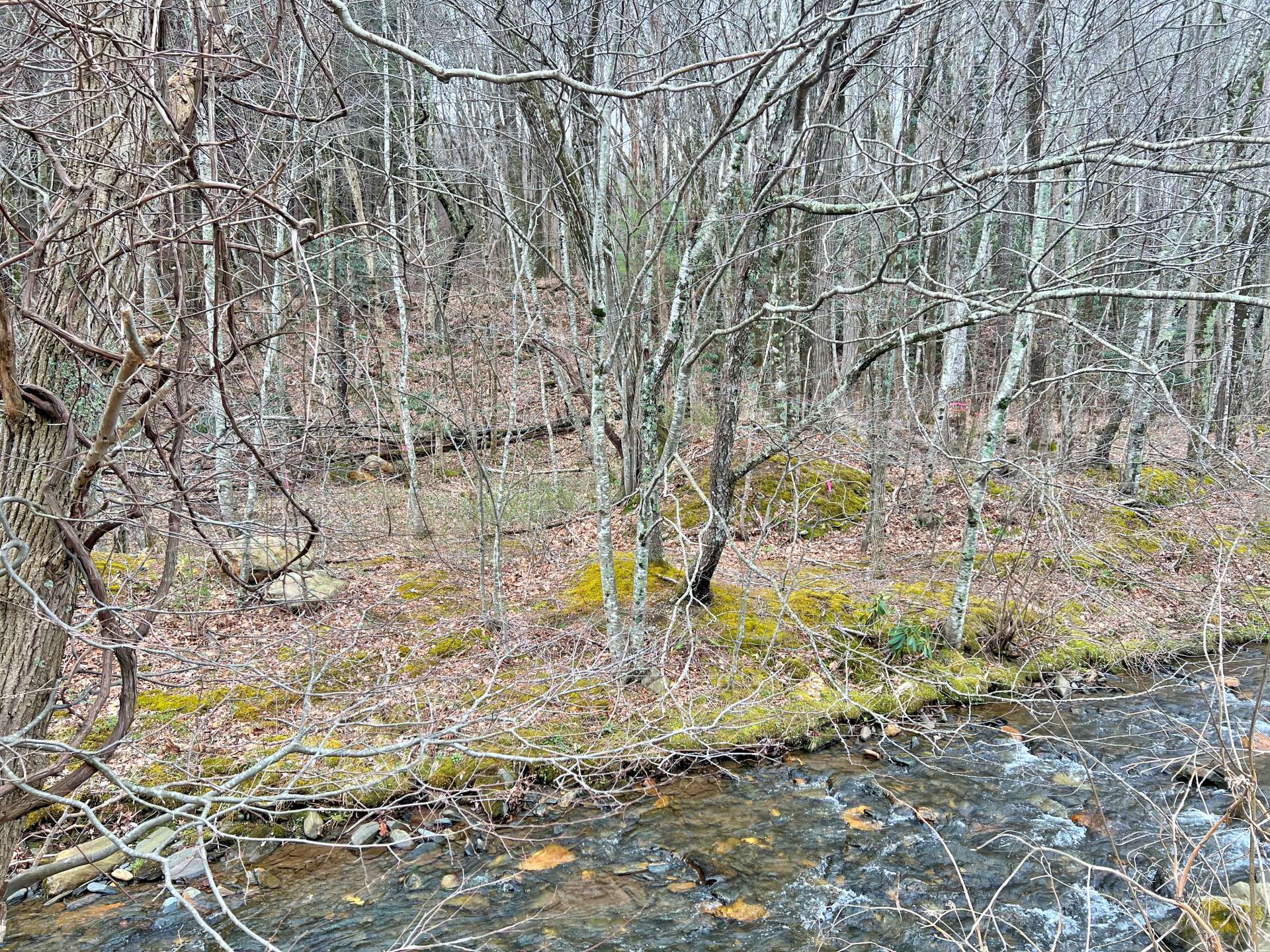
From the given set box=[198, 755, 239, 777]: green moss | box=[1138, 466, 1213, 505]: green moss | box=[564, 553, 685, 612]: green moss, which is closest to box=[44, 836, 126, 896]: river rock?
box=[198, 755, 239, 777]: green moss

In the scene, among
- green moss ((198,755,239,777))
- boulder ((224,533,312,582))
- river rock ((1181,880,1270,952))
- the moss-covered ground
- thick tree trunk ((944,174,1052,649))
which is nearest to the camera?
river rock ((1181,880,1270,952))

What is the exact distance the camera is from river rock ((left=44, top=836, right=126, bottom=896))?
14.6ft

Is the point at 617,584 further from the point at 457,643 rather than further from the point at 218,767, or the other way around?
the point at 218,767

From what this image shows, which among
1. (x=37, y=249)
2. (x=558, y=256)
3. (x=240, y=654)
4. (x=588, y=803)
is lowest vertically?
(x=588, y=803)

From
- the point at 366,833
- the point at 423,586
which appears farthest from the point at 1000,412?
the point at 423,586

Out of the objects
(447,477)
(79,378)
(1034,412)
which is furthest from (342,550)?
(1034,412)

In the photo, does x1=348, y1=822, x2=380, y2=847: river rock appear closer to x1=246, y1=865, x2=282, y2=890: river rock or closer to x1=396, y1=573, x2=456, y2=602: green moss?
x1=246, y1=865, x2=282, y2=890: river rock

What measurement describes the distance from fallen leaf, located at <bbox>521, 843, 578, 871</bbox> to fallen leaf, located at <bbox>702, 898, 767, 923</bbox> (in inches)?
40.3

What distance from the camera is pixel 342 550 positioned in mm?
8688

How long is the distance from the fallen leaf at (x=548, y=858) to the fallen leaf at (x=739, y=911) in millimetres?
1024

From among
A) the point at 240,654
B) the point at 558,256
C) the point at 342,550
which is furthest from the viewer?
the point at 558,256

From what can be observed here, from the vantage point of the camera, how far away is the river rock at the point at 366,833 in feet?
16.1

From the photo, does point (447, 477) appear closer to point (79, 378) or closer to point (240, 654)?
point (240, 654)

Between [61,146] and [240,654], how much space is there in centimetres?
425
